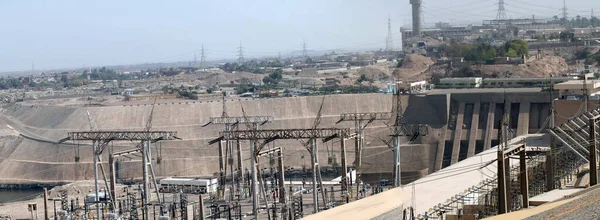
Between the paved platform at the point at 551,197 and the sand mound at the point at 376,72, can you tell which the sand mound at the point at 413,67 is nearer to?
the sand mound at the point at 376,72

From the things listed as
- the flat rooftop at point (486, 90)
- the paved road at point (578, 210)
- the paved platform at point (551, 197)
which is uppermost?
the flat rooftop at point (486, 90)

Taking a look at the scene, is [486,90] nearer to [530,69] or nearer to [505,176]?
→ [530,69]

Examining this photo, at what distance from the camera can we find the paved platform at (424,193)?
22.5 m

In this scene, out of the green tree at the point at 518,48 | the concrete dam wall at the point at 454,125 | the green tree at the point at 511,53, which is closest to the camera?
the concrete dam wall at the point at 454,125

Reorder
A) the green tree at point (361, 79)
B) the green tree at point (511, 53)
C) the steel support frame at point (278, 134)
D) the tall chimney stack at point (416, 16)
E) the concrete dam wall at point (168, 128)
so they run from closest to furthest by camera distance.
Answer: the steel support frame at point (278, 134) → the concrete dam wall at point (168, 128) → the green tree at point (511, 53) → the green tree at point (361, 79) → the tall chimney stack at point (416, 16)

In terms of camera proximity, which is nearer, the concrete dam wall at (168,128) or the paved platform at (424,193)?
the paved platform at (424,193)

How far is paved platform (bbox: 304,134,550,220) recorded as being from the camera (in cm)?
2252

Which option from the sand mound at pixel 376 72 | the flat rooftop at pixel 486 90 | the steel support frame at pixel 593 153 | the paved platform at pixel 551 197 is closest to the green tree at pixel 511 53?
the flat rooftop at pixel 486 90

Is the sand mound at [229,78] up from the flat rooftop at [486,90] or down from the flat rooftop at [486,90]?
down

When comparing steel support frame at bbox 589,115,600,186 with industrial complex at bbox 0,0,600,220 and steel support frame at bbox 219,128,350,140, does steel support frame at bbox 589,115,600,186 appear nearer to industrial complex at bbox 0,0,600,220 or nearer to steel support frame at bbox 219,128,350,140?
industrial complex at bbox 0,0,600,220

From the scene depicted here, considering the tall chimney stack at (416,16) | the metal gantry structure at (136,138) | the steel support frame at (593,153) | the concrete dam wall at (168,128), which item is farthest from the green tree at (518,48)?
the tall chimney stack at (416,16)

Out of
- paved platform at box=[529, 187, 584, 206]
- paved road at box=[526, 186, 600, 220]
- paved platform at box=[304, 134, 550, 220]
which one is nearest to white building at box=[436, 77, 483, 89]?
paved platform at box=[304, 134, 550, 220]

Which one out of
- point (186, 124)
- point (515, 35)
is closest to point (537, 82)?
point (186, 124)

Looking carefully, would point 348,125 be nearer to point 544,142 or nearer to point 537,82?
point 537,82
